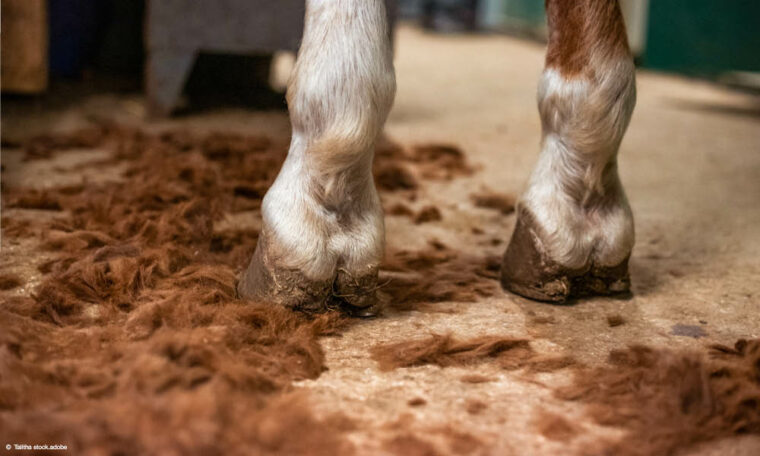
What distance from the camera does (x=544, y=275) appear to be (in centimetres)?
130

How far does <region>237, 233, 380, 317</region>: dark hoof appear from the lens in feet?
3.76

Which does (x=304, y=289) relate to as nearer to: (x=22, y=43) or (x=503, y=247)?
(x=503, y=247)

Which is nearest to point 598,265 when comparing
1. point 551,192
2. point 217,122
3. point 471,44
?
point 551,192

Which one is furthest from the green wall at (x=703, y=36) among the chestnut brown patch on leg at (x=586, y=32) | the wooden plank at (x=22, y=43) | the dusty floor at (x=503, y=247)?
the wooden plank at (x=22, y=43)

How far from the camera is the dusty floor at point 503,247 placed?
0.93 m

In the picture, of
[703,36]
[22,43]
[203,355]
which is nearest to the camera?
[203,355]

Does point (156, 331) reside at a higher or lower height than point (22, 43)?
lower

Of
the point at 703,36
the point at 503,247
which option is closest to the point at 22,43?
the point at 503,247

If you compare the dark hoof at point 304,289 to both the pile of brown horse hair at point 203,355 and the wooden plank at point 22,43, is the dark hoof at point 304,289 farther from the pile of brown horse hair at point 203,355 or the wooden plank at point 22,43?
the wooden plank at point 22,43

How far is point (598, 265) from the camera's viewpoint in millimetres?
1326

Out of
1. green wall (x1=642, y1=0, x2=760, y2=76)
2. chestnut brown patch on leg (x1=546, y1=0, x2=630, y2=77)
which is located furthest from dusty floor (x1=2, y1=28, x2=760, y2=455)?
chestnut brown patch on leg (x1=546, y1=0, x2=630, y2=77)

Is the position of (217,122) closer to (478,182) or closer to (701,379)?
(478,182)

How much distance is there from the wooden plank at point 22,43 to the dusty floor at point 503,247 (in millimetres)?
124

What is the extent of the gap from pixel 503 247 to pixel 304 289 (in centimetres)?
61
